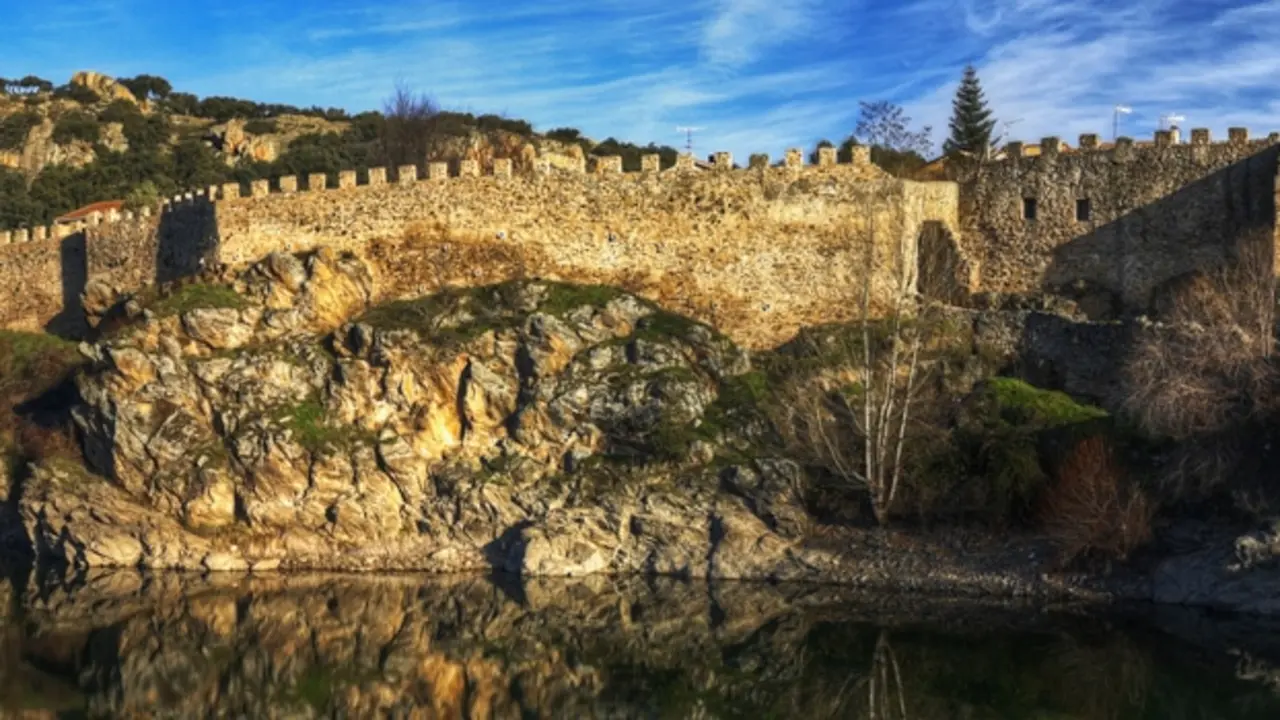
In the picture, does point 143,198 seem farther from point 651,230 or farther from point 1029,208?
point 1029,208

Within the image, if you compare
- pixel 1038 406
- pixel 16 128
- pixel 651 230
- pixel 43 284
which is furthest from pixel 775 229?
pixel 16 128

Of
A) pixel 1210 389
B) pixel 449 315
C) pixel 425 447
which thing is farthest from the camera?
pixel 449 315

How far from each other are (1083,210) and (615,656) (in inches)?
809

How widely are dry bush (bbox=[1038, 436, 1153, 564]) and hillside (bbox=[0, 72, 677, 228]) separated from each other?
31847mm

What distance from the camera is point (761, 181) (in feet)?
127

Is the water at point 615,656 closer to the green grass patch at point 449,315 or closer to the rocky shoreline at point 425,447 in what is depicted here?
the rocky shoreline at point 425,447

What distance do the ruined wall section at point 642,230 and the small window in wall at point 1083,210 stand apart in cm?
348

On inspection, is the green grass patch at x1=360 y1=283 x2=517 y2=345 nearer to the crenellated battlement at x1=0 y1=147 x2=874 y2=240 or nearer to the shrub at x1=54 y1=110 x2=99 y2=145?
the crenellated battlement at x1=0 y1=147 x2=874 y2=240

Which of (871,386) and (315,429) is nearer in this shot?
(871,386)

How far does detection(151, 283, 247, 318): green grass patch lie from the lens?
37656 mm

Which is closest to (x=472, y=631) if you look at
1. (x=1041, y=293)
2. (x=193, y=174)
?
(x=1041, y=293)

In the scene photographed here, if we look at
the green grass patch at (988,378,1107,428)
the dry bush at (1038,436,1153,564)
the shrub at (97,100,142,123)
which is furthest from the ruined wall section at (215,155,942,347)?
the shrub at (97,100,142,123)

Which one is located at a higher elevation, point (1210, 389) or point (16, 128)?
point (16, 128)

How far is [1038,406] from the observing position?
3344 centimetres
